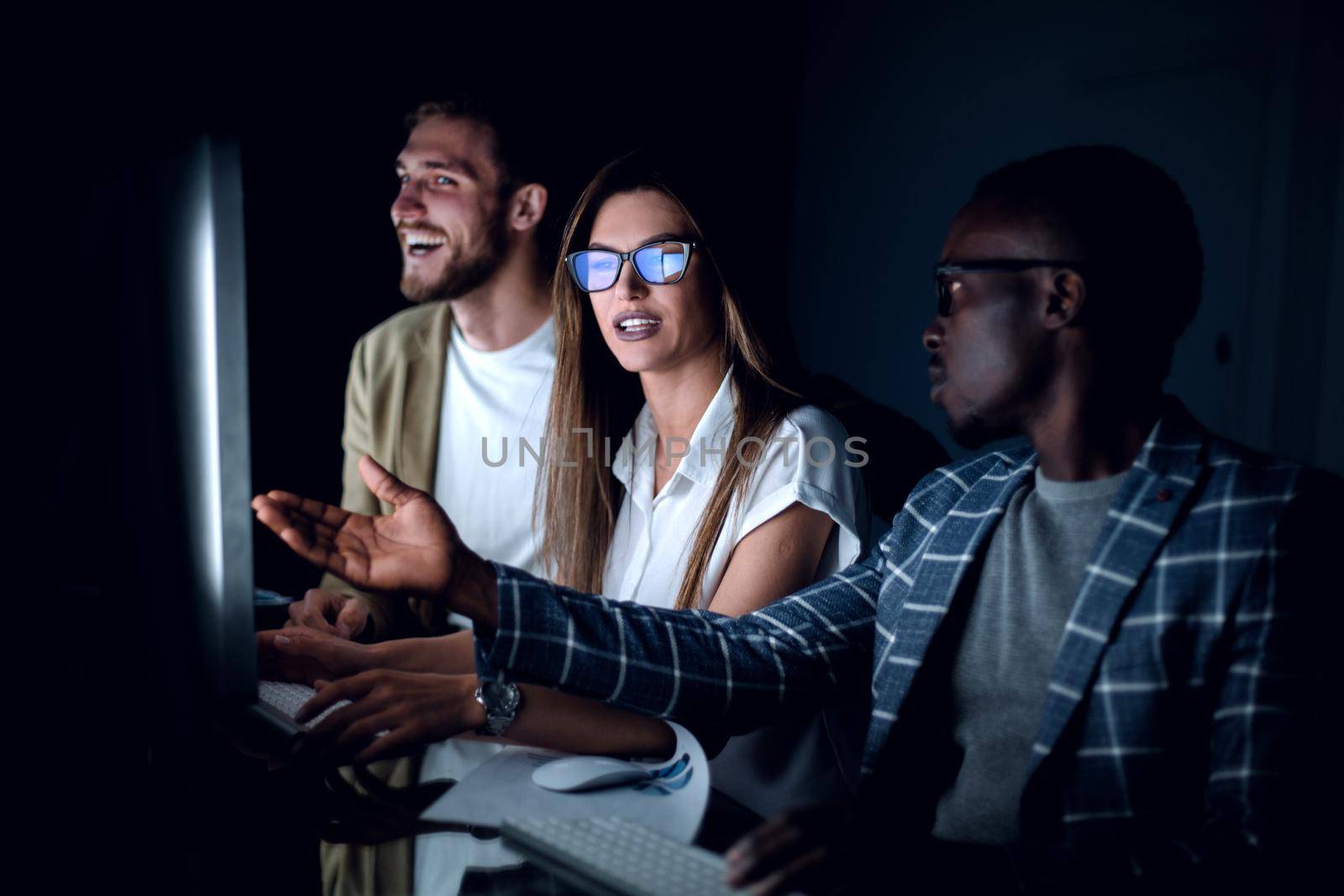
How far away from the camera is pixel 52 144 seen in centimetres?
211

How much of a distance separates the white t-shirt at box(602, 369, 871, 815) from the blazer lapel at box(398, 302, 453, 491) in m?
0.67

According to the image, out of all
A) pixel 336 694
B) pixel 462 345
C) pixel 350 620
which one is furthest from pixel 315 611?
pixel 462 345

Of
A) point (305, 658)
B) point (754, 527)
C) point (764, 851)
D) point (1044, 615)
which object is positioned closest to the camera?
point (764, 851)

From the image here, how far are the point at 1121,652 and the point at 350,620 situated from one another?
48.7 inches

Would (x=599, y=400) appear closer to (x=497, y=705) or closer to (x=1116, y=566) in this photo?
(x=497, y=705)

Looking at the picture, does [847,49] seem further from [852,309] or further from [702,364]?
[702,364]

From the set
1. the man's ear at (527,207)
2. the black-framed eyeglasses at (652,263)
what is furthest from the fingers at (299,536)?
the man's ear at (527,207)

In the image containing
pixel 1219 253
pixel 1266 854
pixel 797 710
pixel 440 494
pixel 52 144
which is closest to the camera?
pixel 1266 854

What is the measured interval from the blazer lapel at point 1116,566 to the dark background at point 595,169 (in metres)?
0.75

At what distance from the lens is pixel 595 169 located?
9.08ft

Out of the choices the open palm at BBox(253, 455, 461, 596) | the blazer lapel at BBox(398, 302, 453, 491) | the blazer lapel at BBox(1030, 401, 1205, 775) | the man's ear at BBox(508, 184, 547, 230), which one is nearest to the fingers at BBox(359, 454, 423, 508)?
the open palm at BBox(253, 455, 461, 596)

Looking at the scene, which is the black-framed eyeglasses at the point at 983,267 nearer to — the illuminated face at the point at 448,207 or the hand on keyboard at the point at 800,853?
the hand on keyboard at the point at 800,853

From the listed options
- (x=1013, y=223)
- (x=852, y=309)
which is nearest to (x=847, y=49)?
(x=852, y=309)

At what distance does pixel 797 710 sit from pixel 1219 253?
285 centimetres
